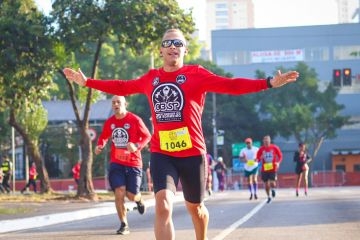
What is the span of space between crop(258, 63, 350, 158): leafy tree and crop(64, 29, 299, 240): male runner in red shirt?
57.1 m

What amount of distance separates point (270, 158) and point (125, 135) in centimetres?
1151

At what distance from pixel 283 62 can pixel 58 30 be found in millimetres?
62005

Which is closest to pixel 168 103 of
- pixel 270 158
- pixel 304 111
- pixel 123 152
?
pixel 123 152

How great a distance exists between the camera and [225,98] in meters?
67.1

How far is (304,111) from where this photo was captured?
6462 cm

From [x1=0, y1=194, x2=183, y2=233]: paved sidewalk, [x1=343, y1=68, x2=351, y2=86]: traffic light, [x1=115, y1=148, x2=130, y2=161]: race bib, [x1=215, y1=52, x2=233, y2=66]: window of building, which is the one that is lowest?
[x1=0, y1=194, x2=183, y2=233]: paved sidewalk

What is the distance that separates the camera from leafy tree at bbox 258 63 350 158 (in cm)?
6525

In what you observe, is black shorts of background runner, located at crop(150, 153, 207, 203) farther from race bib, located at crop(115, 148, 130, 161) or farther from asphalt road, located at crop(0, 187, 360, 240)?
race bib, located at crop(115, 148, 130, 161)

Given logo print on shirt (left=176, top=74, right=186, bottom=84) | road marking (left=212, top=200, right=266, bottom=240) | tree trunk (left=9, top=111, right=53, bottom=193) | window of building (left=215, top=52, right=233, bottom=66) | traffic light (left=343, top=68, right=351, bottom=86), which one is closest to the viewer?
logo print on shirt (left=176, top=74, right=186, bottom=84)

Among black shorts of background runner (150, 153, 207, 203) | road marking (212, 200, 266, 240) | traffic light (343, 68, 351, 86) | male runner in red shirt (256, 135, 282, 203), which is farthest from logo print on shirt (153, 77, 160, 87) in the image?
traffic light (343, 68, 351, 86)

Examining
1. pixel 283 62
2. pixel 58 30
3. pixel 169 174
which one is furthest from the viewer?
pixel 283 62

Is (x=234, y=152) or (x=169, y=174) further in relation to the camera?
(x=234, y=152)

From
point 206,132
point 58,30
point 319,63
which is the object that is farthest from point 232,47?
point 58,30

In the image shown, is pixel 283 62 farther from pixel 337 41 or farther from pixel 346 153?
pixel 346 153
